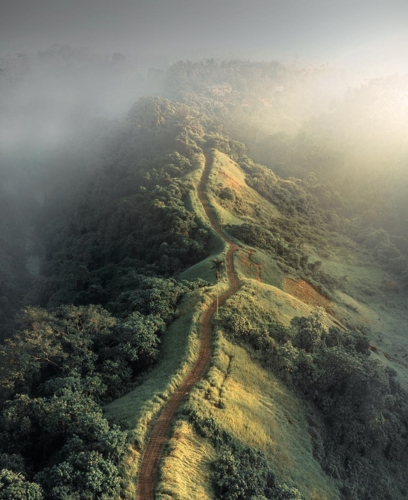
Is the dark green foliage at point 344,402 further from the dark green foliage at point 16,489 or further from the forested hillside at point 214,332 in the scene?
the dark green foliage at point 16,489

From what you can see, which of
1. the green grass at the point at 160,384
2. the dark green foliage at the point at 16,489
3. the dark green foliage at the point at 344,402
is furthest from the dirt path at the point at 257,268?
the dark green foliage at the point at 16,489

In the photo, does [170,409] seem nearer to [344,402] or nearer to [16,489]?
[16,489]

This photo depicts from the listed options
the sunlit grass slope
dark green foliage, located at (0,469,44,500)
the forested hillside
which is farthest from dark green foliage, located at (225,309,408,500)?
dark green foliage, located at (0,469,44,500)

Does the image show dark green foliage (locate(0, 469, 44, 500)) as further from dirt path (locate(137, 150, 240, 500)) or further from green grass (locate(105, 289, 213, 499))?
dirt path (locate(137, 150, 240, 500))

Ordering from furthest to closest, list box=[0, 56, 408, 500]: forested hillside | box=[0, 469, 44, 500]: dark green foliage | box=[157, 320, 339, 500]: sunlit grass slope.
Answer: box=[0, 56, 408, 500]: forested hillside
box=[157, 320, 339, 500]: sunlit grass slope
box=[0, 469, 44, 500]: dark green foliage

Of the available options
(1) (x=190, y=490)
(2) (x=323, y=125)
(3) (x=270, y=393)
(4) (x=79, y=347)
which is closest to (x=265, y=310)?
(3) (x=270, y=393)

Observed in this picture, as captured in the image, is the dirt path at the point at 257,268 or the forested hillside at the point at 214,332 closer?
the forested hillside at the point at 214,332

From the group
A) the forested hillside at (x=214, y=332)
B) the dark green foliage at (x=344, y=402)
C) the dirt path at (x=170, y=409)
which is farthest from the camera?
the dark green foliage at (x=344, y=402)

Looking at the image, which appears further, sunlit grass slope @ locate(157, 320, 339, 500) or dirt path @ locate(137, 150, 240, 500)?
sunlit grass slope @ locate(157, 320, 339, 500)

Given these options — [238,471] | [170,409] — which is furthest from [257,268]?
Answer: [238,471]
